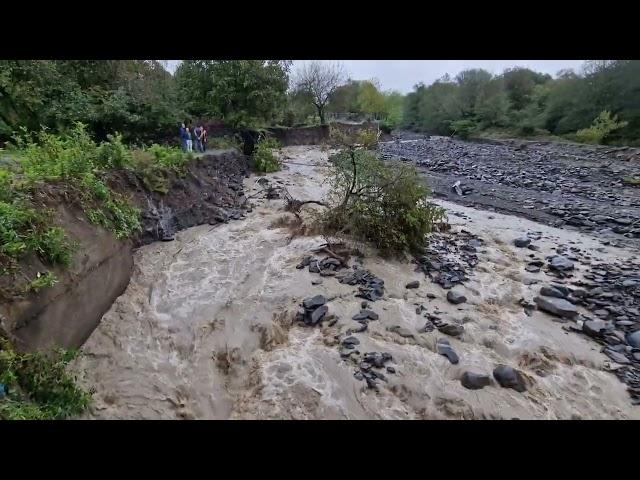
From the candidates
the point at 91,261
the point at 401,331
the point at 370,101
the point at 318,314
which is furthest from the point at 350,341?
the point at 370,101

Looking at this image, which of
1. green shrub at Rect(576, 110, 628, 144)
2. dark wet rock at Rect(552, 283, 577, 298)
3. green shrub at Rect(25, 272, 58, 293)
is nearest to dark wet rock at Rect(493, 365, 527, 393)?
dark wet rock at Rect(552, 283, 577, 298)

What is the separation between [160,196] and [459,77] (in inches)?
2080

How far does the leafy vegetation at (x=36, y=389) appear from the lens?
3.55 meters

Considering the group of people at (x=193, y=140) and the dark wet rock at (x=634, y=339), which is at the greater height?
the group of people at (x=193, y=140)

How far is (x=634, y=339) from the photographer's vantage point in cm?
601

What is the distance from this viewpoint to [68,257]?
219 inches

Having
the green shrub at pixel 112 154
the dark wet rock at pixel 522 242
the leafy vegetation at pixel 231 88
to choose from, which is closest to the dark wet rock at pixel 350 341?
the dark wet rock at pixel 522 242

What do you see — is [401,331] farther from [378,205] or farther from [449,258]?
[378,205]

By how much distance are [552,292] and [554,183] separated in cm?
1235

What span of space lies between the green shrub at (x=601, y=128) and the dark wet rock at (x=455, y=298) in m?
29.5

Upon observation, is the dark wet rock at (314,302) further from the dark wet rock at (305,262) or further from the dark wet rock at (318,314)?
the dark wet rock at (305,262)
